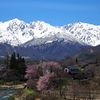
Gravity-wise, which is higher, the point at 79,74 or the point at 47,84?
the point at 79,74

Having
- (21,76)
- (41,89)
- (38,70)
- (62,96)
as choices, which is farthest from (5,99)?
(21,76)

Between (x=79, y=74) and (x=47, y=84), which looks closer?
(x=47, y=84)

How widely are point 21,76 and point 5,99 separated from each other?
50.9 meters

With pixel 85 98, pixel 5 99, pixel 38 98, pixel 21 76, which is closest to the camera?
pixel 85 98

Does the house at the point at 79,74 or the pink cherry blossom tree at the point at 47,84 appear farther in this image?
the house at the point at 79,74

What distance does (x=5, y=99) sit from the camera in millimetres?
69938

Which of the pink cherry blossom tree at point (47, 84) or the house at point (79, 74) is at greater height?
the house at point (79, 74)

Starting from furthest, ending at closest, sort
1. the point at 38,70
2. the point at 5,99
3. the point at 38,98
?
the point at 38,70
the point at 5,99
the point at 38,98

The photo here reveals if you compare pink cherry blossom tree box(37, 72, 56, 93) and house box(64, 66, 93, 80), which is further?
house box(64, 66, 93, 80)

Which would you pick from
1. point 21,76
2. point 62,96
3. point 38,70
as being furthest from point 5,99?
point 21,76

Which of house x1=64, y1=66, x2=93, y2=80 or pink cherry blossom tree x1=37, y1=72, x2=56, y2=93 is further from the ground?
house x1=64, y1=66, x2=93, y2=80

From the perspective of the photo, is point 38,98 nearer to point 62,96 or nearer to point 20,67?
point 62,96

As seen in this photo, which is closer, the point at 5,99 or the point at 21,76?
the point at 5,99

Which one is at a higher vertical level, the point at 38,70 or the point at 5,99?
the point at 38,70
